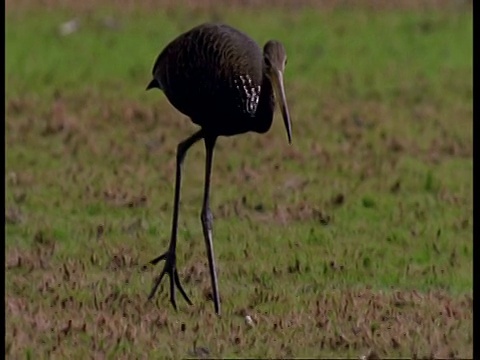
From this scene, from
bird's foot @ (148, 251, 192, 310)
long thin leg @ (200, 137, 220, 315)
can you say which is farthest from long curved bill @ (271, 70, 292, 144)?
bird's foot @ (148, 251, 192, 310)

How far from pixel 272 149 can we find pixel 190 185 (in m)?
1.28

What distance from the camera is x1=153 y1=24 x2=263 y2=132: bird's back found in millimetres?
8070

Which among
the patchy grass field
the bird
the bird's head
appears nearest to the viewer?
the patchy grass field

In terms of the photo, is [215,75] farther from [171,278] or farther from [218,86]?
[171,278]

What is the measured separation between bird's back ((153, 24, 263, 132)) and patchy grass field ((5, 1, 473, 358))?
1.01m

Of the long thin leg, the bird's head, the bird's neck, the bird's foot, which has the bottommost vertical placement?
the bird's foot

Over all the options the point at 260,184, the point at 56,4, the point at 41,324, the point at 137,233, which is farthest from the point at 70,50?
the point at 41,324

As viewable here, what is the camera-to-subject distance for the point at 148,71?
16.2 meters

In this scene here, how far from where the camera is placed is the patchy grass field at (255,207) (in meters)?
7.60

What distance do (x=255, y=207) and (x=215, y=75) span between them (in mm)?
2620

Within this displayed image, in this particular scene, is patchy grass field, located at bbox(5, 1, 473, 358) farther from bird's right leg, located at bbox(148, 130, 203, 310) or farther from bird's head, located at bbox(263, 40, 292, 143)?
bird's head, located at bbox(263, 40, 292, 143)

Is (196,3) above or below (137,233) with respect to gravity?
above

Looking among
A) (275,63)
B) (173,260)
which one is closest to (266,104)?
(275,63)

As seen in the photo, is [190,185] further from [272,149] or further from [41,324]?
[41,324]
